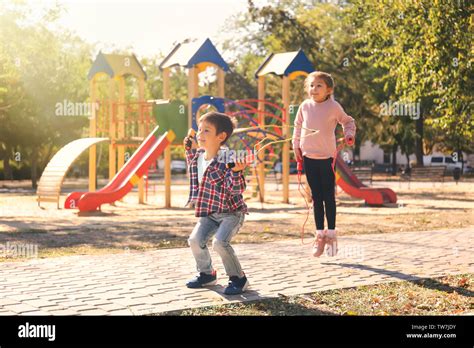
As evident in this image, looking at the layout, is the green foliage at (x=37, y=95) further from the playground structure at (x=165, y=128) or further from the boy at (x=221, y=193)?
the boy at (x=221, y=193)

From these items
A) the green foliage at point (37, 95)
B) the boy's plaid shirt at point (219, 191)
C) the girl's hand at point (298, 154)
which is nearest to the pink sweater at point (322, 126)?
the girl's hand at point (298, 154)

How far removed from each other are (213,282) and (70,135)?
31089 millimetres

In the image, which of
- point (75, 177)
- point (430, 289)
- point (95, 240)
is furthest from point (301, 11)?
point (430, 289)

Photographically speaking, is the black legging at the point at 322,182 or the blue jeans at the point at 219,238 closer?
the blue jeans at the point at 219,238

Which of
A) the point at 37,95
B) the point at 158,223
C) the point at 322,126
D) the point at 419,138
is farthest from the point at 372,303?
the point at 419,138

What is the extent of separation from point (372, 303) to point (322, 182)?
1949 millimetres

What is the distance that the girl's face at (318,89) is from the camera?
26.0 feet

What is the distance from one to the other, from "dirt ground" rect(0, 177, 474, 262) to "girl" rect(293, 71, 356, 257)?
10.5 ft

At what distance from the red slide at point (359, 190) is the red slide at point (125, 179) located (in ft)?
16.9

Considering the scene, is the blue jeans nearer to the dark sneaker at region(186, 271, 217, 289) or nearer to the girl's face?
the dark sneaker at region(186, 271, 217, 289)

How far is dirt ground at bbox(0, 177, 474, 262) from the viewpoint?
11.1 meters

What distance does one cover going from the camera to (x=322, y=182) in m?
7.99

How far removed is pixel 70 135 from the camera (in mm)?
37062
